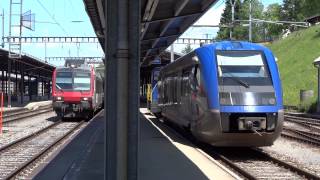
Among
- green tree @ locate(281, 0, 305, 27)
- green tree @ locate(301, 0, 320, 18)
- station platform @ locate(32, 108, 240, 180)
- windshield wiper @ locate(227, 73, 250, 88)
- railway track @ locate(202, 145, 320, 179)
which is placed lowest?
railway track @ locate(202, 145, 320, 179)

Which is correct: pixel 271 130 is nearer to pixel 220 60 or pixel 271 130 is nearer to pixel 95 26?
pixel 220 60

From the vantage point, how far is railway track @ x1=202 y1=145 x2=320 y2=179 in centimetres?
1188

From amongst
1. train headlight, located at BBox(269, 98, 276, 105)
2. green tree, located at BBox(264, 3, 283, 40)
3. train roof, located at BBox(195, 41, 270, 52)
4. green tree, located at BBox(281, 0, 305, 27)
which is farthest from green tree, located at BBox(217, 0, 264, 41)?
train headlight, located at BBox(269, 98, 276, 105)

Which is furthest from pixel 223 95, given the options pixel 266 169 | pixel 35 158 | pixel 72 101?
pixel 72 101

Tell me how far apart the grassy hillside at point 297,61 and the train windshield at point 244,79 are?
28.3 meters

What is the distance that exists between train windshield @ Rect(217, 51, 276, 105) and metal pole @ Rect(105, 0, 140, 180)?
25.1ft

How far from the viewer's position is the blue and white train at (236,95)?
1444 cm

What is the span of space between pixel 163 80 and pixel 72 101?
19.6 ft

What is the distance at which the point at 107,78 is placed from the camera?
729 centimetres

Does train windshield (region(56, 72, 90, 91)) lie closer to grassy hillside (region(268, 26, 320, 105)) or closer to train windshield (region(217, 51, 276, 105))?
train windshield (region(217, 51, 276, 105))

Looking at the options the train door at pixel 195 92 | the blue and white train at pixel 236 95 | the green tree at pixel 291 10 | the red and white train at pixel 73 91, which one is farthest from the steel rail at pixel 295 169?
the green tree at pixel 291 10

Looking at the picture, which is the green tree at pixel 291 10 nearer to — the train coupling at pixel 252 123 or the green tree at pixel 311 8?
the green tree at pixel 311 8

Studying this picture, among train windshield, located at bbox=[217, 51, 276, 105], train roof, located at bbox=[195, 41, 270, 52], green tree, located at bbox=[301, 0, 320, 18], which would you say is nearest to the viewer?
train windshield, located at bbox=[217, 51, 276, 105]

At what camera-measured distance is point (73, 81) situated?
102 feet
